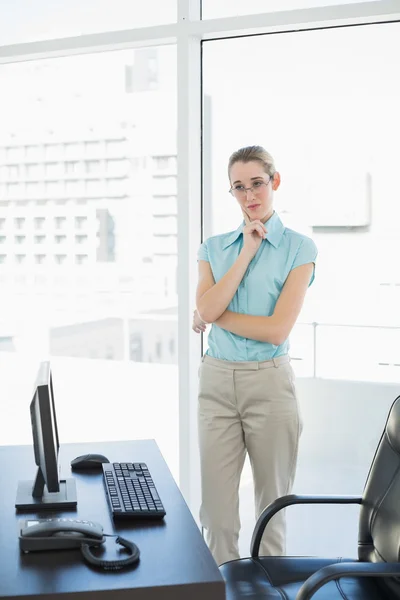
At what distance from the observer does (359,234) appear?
3359 millimetres

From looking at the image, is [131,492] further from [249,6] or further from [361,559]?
[249,6]

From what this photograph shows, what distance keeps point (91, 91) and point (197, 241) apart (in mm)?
937

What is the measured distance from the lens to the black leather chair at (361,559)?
2078 mm

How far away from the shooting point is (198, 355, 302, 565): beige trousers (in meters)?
2.79

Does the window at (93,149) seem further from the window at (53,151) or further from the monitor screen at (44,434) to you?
the monitor screen at (44,434)

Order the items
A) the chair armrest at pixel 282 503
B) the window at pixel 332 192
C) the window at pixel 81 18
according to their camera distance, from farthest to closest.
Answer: the window at pixel 81 18 → the window at pixel 332 192 → the chair armrest at pixel 282 503

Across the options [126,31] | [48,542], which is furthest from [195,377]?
[48,542]

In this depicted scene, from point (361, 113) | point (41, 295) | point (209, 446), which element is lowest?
point (209, 446)

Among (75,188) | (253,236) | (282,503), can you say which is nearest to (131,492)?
(282,503)

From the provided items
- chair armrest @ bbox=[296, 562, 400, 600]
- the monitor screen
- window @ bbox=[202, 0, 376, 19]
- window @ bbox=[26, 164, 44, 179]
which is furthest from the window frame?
chair armrest @ bbox=[296, 562, 400, 600]

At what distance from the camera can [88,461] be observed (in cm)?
232

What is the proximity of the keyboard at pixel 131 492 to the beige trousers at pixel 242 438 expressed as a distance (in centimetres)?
63

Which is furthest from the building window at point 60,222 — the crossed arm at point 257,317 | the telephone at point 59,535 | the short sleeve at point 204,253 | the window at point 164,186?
the telephone at point 59,535

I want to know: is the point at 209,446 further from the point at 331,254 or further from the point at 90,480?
the point at 331,254
